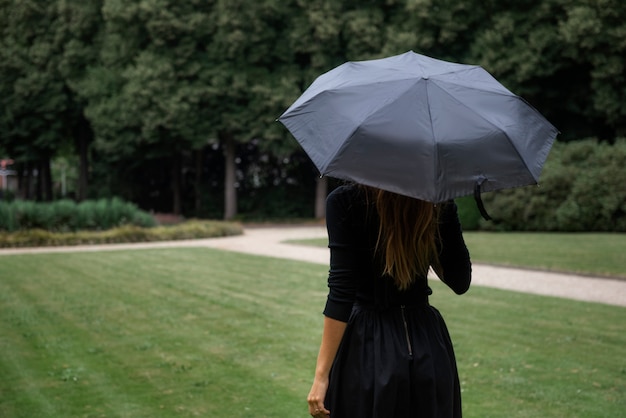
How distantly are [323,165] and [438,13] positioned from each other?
24657 millimetres

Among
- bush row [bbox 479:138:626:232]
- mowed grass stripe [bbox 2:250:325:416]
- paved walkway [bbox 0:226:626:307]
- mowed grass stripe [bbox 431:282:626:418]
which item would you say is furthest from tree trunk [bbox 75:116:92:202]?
mowed grass stripe [bbox 431:282:626:418]

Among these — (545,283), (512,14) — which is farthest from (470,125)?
(512,14)

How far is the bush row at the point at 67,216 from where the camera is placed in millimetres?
19031

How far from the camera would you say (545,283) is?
10773mm

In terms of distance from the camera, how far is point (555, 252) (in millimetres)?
14344

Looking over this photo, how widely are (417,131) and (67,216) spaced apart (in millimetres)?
19222

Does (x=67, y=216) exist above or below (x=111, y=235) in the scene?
above

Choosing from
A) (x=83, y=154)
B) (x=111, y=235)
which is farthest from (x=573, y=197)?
(x=83, y=154)

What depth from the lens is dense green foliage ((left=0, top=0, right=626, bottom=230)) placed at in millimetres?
24203

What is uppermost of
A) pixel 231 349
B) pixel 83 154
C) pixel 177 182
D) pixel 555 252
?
pixel 83 154

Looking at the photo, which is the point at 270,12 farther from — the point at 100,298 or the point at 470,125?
the point at 470,125

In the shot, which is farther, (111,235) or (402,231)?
(111,235)

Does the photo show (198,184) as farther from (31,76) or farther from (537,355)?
(537,355)

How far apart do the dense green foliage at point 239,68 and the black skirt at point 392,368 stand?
1891 cm
